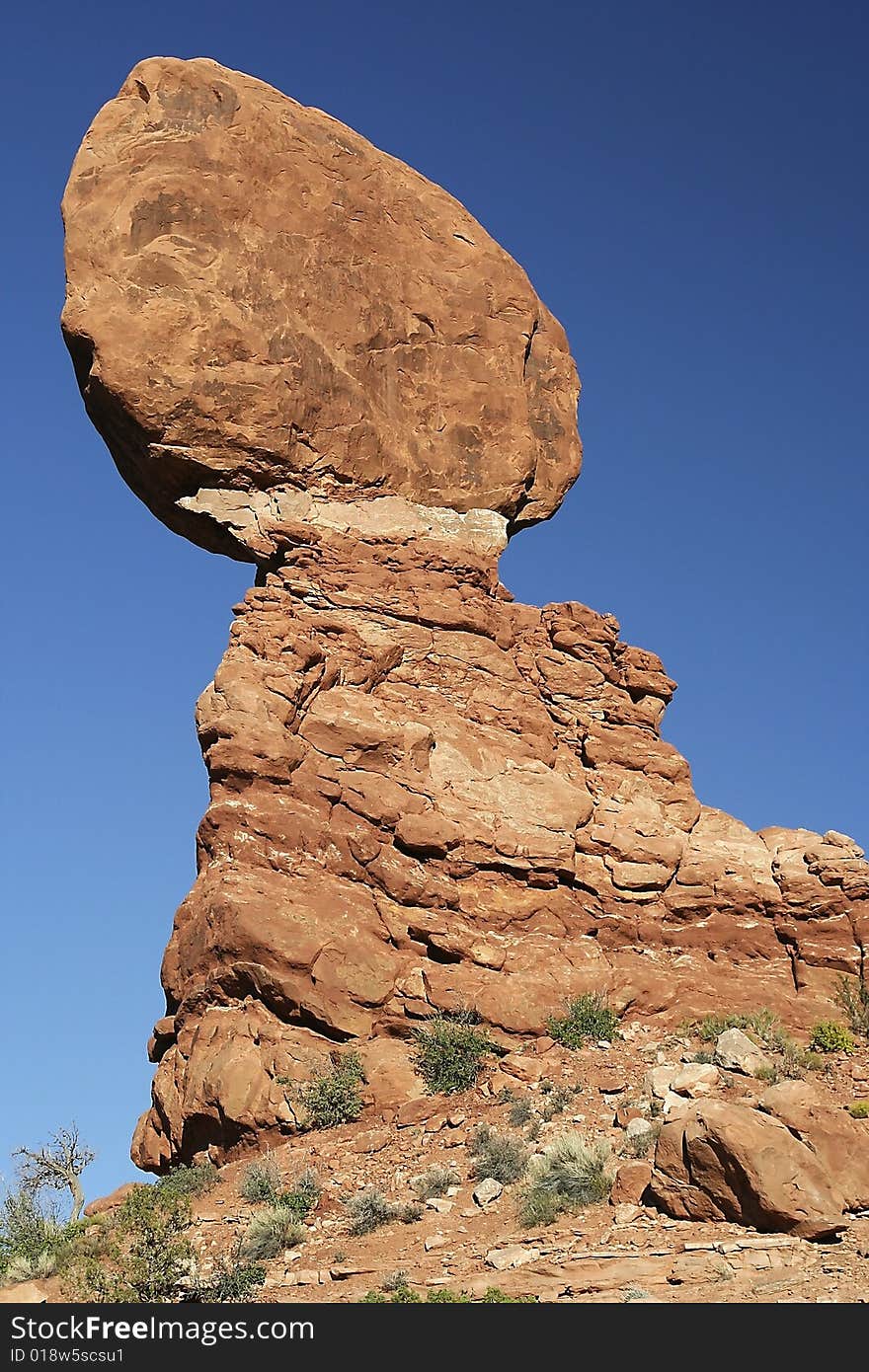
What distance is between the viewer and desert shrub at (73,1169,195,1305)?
591 inches

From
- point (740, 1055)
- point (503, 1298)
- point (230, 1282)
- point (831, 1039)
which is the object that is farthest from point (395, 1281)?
point (831, 1039)

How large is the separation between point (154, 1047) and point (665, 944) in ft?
25.2

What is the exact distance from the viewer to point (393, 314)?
2545 centimetres

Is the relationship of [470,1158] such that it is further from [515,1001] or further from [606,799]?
[606,799]

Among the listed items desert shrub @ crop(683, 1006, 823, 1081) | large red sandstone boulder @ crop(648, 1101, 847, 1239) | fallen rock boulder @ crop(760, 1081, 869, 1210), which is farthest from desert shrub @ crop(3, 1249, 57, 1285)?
desert shrub @ crop(683, 1006, 823, 1081)

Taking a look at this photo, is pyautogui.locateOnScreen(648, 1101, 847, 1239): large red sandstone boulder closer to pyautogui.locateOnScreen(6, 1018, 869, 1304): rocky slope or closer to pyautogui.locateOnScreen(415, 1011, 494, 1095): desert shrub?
pyautogui.locateOnScreen(6, 1018, 869, 1304): rocky slope

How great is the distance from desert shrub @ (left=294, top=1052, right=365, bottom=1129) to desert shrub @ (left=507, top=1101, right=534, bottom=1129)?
2.07 metres

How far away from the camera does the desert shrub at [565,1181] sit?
15914 mm

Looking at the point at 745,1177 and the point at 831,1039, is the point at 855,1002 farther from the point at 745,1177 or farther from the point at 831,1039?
the point at 745,1177

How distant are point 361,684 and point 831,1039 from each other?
8476 mm

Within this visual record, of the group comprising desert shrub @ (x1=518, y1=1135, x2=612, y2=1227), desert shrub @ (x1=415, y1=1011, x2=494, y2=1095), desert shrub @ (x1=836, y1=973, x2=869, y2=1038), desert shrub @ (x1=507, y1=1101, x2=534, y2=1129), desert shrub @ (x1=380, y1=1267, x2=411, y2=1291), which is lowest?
desert shrub @ (x1=380, y1=1267, x2=411, y2=1291)

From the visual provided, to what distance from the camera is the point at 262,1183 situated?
707 inches

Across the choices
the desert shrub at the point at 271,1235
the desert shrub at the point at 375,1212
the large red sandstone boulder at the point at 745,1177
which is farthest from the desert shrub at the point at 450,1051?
the large red sandstone boulder at the point at 745,1177
